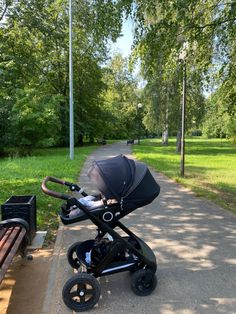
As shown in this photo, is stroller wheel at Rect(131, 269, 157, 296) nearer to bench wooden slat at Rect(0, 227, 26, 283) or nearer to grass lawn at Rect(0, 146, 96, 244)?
bench wooden slat at Rect(0, 227, 26, 283)

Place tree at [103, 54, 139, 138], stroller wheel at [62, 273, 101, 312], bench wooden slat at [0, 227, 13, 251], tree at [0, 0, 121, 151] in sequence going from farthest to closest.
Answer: tree at [103, 54, 139, 138]
tree at [0, 0, 121, 151]
bench wooden slat at [0, 227, 13, 251]
stroller wheel at [62, 273, 101, 312]

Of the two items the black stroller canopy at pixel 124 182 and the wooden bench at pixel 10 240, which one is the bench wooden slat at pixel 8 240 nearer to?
the wooden bench at pixel 10 240

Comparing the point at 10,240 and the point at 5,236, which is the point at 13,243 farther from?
the point at 5,236

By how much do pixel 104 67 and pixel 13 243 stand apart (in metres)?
39.3

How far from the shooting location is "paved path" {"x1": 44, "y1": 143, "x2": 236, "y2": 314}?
399 centimetres

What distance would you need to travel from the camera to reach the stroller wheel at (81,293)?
155 inches

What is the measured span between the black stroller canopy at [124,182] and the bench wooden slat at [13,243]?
1.16m

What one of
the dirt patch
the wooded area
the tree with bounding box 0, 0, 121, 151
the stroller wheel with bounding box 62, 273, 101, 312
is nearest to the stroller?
the stroller wheel with bounding box 62, 273, 101, 312

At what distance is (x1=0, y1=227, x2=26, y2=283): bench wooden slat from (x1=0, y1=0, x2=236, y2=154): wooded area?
4.89m

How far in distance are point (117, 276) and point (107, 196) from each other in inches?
47.0

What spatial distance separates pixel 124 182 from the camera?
4203 millimetres

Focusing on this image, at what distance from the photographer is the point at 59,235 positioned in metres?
6.45

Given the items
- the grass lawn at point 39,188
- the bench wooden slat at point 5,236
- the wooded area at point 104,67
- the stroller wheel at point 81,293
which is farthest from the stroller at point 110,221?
the wooded area at point 104,67

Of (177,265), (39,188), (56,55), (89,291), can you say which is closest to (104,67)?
(56,55)
